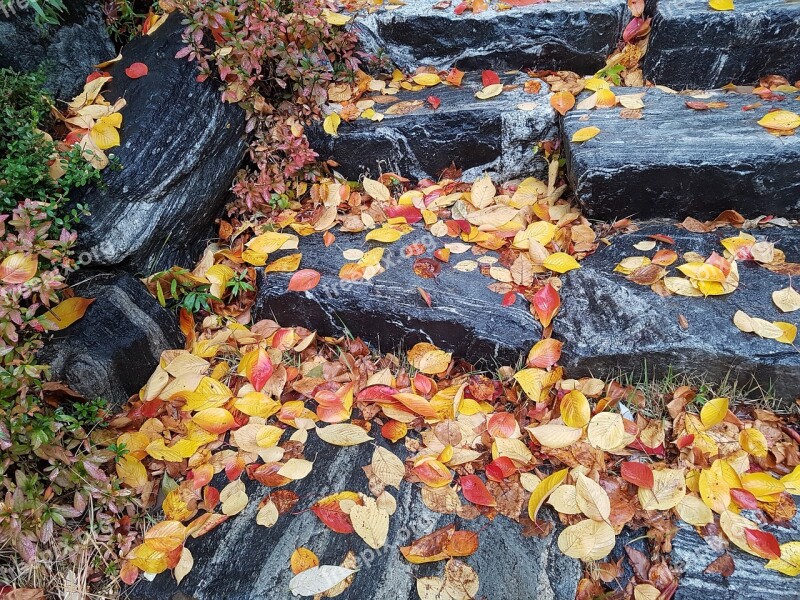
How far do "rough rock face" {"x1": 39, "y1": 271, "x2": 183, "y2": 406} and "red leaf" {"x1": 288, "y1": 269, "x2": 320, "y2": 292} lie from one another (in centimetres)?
57

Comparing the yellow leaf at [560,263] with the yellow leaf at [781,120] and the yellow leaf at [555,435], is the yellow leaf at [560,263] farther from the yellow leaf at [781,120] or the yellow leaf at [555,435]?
the yellow leaf at [781,120]

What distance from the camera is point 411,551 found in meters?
1.70

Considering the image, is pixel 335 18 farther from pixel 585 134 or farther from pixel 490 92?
pixel 585 134

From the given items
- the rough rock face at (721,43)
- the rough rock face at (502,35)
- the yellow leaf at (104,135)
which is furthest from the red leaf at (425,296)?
the rough rock face at (721,43)

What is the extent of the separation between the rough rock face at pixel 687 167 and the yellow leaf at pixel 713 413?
Answer: 0.97m

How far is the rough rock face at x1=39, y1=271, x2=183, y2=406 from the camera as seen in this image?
2.05 m

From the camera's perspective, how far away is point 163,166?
248 centimetres

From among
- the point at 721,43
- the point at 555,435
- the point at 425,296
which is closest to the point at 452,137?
the point at 425,296

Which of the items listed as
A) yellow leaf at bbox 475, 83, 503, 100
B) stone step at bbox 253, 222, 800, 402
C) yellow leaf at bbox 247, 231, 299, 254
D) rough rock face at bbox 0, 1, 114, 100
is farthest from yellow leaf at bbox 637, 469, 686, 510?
rough rock face at bbox 0, 1, 114, 100

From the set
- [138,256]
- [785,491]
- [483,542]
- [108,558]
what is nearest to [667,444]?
[785,491]

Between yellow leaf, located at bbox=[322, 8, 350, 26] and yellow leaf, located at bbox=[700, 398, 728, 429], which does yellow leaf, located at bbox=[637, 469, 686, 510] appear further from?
yellow leaf, located at bbox=[322, 8, 350, 26]

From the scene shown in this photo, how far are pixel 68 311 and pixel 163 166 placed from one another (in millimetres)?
792

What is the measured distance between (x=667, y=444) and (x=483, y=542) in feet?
2.62

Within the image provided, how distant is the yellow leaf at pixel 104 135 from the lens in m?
2.39
